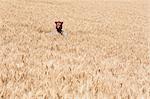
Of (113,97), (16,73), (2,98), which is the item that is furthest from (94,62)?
(2,98)

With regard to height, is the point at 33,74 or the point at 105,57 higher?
the point at 33,74

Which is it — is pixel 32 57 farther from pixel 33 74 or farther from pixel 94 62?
pixel 33 74

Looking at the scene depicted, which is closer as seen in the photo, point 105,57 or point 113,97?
point 113,97

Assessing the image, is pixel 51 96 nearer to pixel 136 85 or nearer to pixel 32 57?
pixel 136 85

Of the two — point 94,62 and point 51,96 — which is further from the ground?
point 51,96

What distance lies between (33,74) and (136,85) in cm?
153

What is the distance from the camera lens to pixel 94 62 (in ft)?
24.3

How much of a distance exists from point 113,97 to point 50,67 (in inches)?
80.4

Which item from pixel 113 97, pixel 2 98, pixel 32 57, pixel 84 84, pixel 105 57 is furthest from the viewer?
pixel 105 57

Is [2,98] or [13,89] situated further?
[13,89]

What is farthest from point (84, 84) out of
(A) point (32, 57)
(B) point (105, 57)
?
(B) point (105, 57)

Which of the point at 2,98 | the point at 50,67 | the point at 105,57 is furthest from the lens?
the point at 105,57

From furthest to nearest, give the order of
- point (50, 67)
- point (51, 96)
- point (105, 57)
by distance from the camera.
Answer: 1. point (105, 57)
2. point (50, 67)
3. point (51, 96)

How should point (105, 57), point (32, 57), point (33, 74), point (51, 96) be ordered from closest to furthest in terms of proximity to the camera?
point (51, 96) < point (33, 74) < point (32, 57) < point (105, 57)
